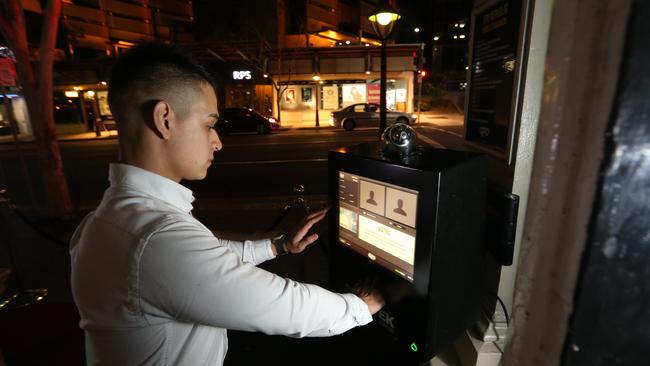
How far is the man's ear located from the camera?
3.94 feet

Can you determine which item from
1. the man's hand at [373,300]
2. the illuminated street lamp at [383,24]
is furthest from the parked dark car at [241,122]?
the man's hand at [373,300]

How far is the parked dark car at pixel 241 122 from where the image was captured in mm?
16875

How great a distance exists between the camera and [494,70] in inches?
64.1

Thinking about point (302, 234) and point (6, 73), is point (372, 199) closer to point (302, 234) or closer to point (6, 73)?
point (302, 234)

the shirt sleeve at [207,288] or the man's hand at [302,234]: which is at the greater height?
the shirt sleeve at [207,288]

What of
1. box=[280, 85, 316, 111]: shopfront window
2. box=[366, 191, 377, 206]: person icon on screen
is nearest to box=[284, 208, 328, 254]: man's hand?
box=[366, 191, 377, 206]: person icon on screen

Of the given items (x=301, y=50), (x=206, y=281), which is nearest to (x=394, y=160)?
(x=206, y=281)

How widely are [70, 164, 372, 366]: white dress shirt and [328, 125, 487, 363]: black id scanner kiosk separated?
1.28 feet

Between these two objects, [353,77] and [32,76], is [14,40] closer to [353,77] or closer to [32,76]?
[32,76]

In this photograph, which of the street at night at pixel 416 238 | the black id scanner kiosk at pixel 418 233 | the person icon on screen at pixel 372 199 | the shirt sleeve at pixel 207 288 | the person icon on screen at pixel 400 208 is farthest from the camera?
the person icon on screen at pixel 372 199

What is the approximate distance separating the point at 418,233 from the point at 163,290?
0.92 m

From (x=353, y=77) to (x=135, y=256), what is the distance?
22.4m

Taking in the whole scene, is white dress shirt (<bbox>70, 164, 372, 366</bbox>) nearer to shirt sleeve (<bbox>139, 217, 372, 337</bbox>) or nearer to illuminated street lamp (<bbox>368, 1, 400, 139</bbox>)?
shirt sleeve (<bbox>139, 217, 372, 337</bbox>)

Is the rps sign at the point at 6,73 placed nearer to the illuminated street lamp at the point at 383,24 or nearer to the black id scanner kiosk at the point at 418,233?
the black id scanner kiosk at the point at 418,233
